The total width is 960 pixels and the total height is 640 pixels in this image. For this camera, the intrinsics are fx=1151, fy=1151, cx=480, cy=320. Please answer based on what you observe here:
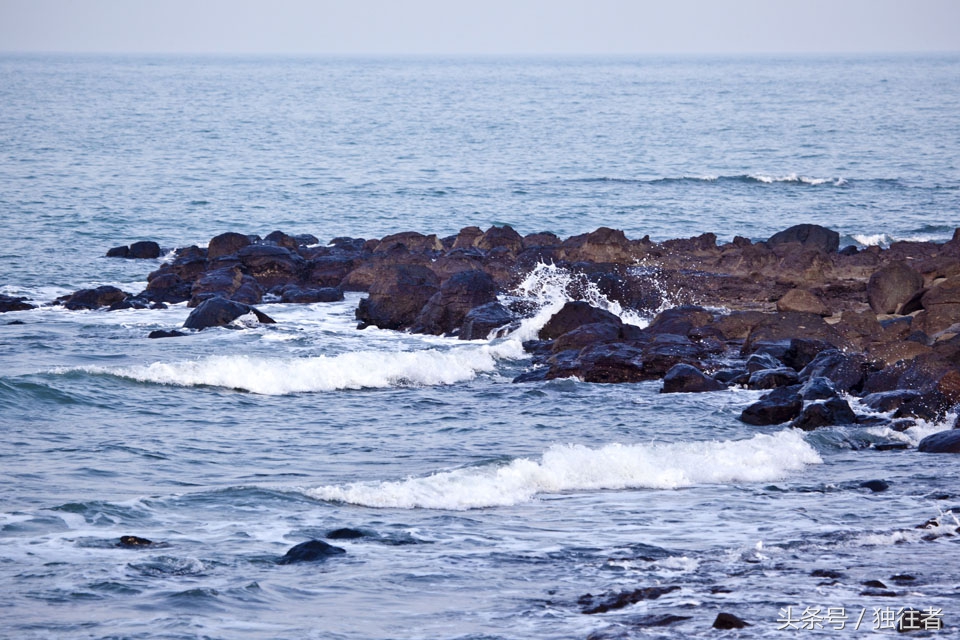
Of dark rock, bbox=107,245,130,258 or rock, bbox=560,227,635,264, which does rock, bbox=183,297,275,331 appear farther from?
dark rock, bbox=107,245,130,258

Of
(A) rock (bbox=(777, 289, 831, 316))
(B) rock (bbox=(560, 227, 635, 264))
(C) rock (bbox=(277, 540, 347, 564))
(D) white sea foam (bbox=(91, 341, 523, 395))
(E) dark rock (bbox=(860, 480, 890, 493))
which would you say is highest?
(B) rock (bbox=(560, 227, 635, 264))

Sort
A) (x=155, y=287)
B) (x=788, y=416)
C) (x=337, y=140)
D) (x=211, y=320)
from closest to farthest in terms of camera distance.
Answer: (x=788, y=416) → (x=211, y=320) → (x=155, y=287) → (x=337, y=140)

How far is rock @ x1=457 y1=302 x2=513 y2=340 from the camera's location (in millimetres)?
24641

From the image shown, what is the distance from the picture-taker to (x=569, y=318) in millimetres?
23812

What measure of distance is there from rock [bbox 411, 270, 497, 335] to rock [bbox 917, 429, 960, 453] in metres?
11.2

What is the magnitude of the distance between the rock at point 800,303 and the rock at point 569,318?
384cm

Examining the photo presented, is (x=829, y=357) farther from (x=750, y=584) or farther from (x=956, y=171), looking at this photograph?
(x=956, y=171)

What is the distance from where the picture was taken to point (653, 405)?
19.6m

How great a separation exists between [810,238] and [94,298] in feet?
63.9

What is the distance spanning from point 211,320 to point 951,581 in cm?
1822

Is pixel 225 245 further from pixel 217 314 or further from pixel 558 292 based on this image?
pixel 558 292

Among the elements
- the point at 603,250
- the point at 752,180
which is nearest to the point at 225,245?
the point at 603,250

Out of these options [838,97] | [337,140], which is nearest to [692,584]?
[337,140]

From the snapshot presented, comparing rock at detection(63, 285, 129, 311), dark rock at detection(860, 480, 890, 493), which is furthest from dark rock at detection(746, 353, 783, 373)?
rock at detection(63, 285, 129, 311)
